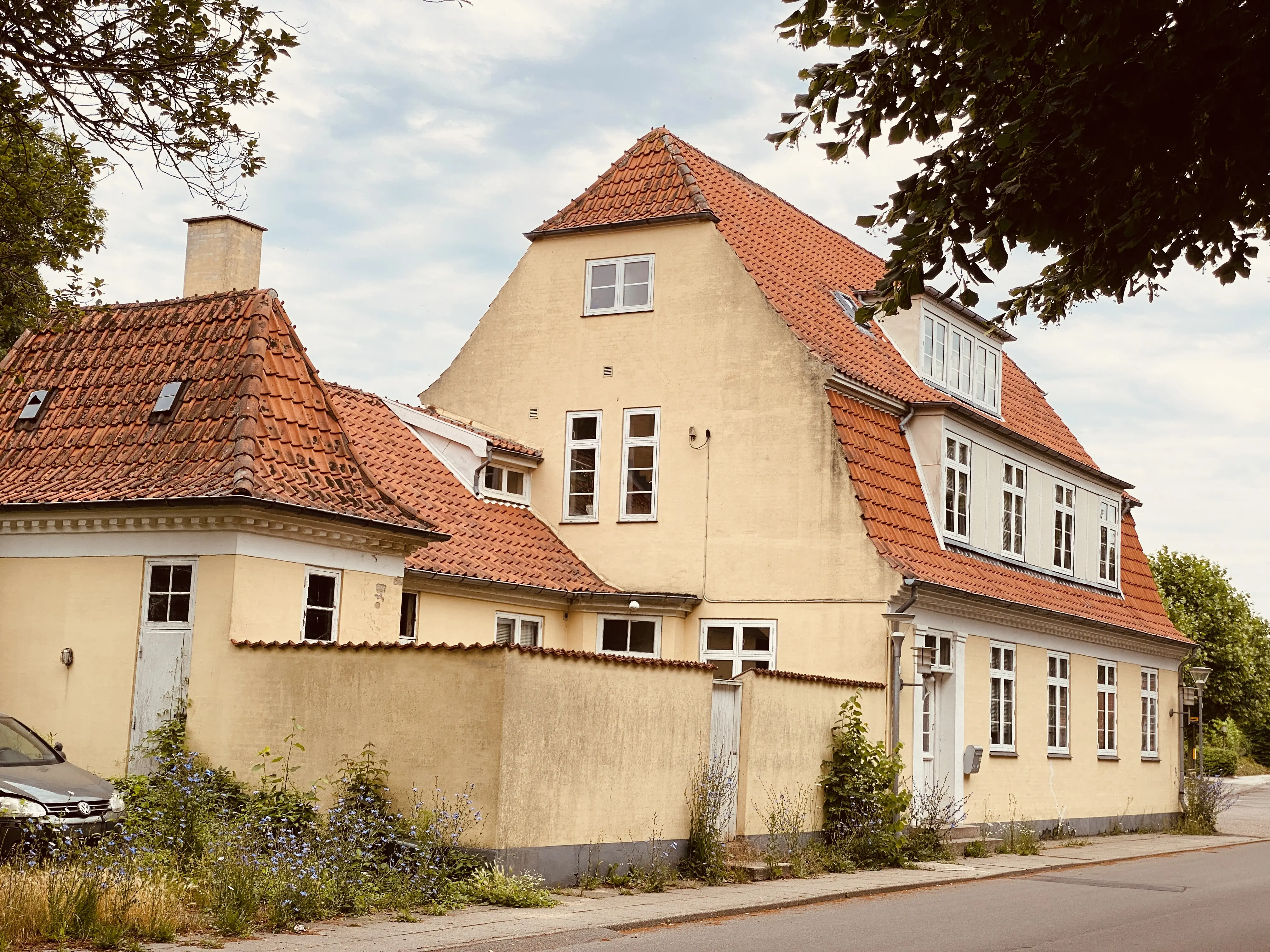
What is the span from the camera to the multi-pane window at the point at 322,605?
55.3ft

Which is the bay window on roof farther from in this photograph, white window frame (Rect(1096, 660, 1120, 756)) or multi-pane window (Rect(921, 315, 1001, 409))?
white window frame (Rect(1096, 660, 1120, 756))

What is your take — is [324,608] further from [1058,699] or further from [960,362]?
[1058,699]

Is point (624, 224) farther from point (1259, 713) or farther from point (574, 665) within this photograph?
point (1259, 713)

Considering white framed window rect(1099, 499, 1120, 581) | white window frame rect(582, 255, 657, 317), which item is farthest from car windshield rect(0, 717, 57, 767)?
white framed window rect(1099, 499, 1120, 581)

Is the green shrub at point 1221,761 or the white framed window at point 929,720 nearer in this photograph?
the white framed window at point 929,720

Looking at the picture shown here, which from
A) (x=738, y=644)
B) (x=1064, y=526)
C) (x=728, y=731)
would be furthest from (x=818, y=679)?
(x=1064, y=526)

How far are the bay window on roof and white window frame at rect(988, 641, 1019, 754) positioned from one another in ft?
16.2

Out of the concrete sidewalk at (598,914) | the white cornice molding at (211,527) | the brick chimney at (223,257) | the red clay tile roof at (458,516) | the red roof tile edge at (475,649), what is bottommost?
the concrete sidewalk at (598,914)

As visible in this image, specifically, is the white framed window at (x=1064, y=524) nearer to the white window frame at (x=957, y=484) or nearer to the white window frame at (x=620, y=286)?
the white window frame at (x=957, y=484)

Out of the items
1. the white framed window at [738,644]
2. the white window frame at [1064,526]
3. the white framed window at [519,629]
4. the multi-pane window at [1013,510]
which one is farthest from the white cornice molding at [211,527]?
the white window frame at [1064,526]

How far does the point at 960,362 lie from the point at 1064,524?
4.21 metres

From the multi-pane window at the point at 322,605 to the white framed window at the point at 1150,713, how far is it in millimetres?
19715

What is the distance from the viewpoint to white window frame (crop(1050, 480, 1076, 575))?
1138 inches

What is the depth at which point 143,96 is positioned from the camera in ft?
33.8
